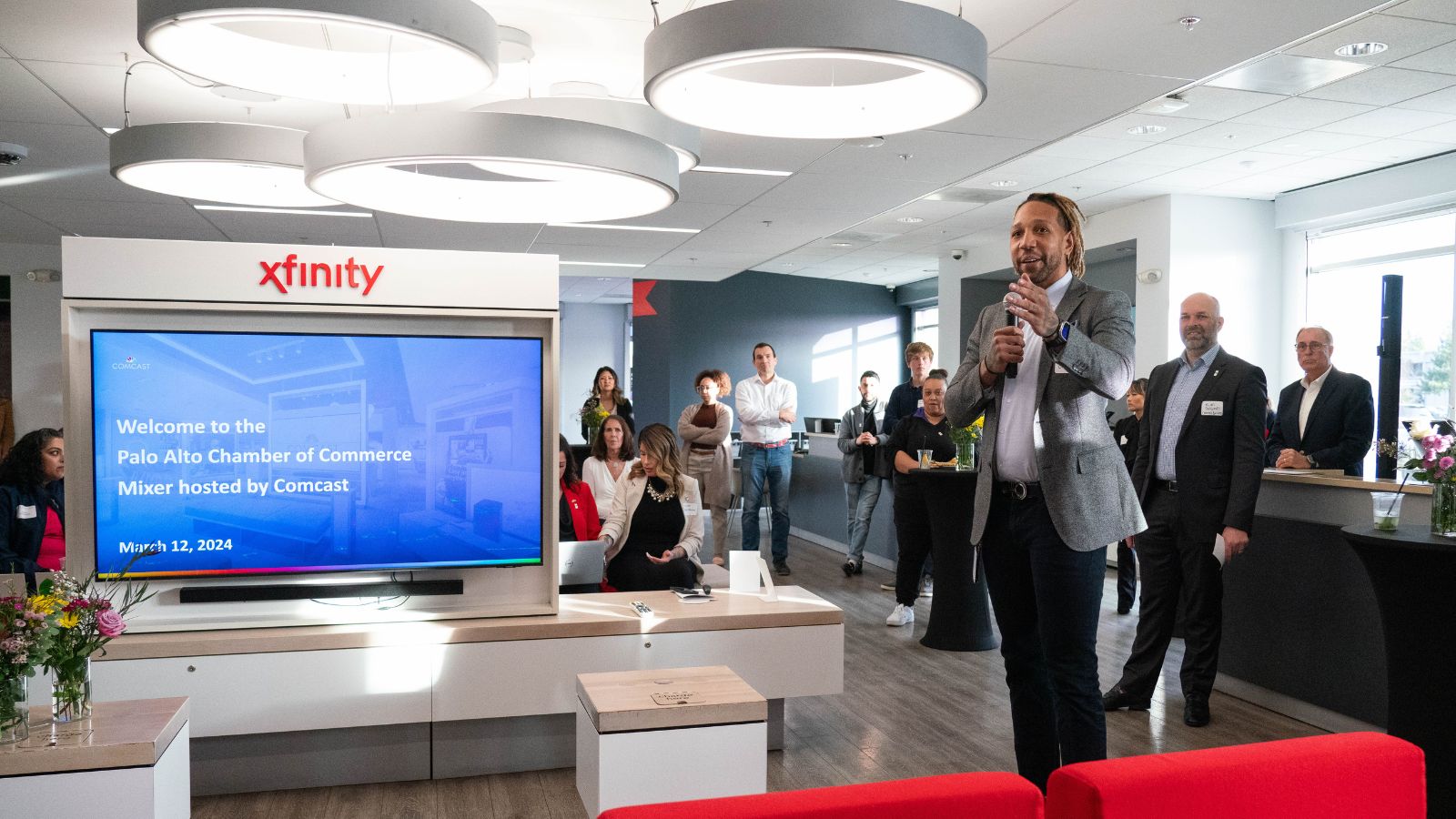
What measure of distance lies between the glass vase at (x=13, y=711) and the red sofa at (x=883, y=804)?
6.10ft

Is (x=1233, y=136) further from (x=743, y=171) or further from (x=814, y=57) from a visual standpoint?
(x=814, y=57)

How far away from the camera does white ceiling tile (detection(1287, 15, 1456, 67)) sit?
16.0 ft

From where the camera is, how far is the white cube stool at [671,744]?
8.93 ft

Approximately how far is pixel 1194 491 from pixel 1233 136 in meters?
3.65

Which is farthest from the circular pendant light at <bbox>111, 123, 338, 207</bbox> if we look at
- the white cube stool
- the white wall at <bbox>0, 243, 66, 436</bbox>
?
the white wall at <bbox>0, 243, 66, 436</bbox>

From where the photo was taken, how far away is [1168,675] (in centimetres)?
514

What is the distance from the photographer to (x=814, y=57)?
301 centimetres

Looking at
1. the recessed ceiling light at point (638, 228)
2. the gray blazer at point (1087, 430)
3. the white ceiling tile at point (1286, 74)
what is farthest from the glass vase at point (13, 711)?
the recessed ceiling light at point (638, 228)

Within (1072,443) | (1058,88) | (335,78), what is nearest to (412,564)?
(335,78)

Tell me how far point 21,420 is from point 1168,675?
1133cm

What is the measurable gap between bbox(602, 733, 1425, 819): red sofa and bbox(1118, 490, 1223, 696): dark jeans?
2982mm

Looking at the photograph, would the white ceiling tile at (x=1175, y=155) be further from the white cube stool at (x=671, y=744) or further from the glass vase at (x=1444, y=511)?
the white cube stool at (x=671, y=744)

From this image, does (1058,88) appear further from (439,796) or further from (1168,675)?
(439,796)

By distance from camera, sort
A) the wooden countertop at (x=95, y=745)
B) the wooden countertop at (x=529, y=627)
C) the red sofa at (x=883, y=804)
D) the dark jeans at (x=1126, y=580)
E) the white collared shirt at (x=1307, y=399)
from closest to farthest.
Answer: the red sofa at (x=883, y=804), the wooden countertop at (x=95, y=745), the wooden countertop at (x=529, y=627), the white collared shirt at (x=1307, y=399), the dark jeans at (x=1126, y=580)
